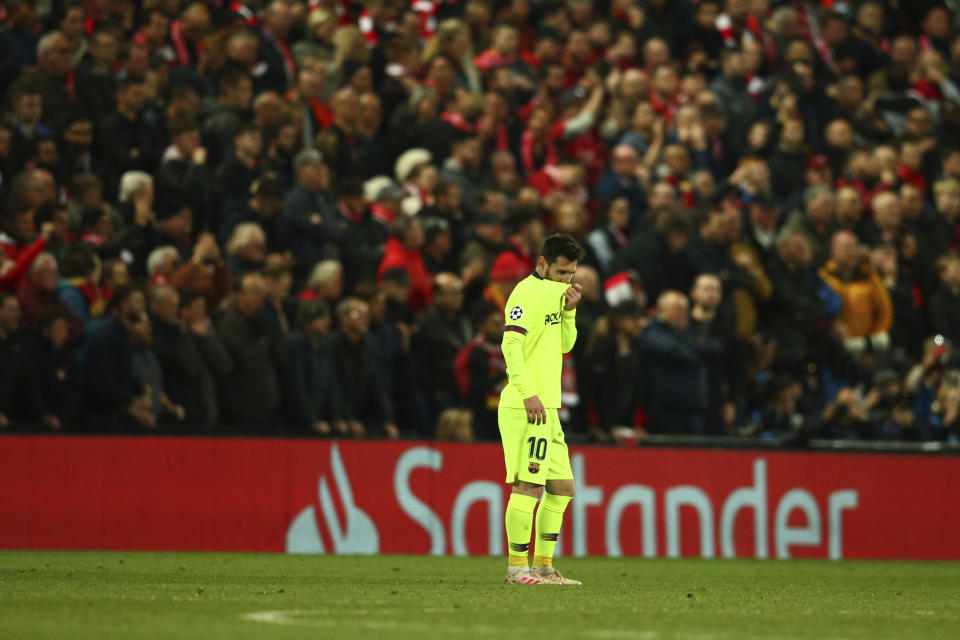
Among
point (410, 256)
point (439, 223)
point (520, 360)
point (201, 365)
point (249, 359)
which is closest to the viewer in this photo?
point (520, 360)

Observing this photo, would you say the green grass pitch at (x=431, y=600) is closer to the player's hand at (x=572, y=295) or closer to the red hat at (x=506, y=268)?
the player's hand at (x=572, y=295)

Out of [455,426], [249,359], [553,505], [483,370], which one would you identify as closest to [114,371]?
[249,359]

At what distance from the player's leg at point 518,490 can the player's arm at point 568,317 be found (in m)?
0.65

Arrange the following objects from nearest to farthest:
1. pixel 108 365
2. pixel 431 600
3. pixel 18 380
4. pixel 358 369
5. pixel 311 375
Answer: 1. pixel 431 600
2. pixel 18 380
3. pixel 108 365
4. pixel 311 375
5. pixel 358 369

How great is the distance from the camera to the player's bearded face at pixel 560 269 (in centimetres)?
1078

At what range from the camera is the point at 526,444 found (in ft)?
35.3

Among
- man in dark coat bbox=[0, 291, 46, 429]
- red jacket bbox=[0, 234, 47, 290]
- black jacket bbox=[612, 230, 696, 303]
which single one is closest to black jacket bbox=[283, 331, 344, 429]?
man in dark coat bbox=[0, 291, 46, 429]

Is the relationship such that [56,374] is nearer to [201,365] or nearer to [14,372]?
[14,372]

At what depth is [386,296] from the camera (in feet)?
54.9

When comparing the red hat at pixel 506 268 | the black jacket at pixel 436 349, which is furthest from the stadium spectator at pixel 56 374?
the red hat at pixel 506 268

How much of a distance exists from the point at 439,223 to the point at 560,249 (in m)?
6.89

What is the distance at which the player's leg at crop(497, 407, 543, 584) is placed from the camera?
10.8m

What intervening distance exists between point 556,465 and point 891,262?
10399 mm

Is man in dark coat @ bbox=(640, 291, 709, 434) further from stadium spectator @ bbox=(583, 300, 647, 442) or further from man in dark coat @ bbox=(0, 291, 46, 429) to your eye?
man in dark coat @ bbox=(0, 291, 46, 429)
